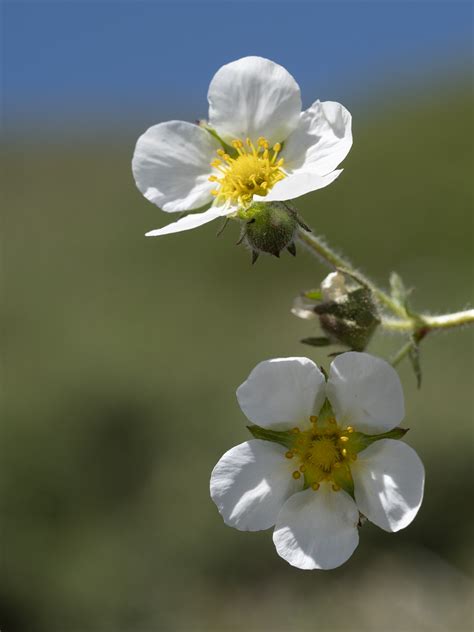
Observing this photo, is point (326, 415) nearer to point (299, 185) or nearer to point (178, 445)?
point (299, 185)

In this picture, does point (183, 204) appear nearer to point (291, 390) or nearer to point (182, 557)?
point (291, 390)

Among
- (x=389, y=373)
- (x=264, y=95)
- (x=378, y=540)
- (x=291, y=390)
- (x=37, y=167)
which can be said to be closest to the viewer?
(x=389, y=373)

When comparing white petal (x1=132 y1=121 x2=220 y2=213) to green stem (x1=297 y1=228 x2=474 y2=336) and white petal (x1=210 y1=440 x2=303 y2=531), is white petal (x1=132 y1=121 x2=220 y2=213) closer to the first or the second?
green stem (x1=297 y1=228 x2=474 y2=336)

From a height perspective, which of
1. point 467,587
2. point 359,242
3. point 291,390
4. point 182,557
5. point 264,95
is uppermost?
point 264,95

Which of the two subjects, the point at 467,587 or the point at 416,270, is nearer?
the point at 467,587

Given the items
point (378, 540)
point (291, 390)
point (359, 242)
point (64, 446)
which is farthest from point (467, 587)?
point (359, 242)

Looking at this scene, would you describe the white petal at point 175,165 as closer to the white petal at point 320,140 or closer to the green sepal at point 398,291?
the white petal at point 320,140

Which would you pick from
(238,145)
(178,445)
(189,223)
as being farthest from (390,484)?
(178,445)
